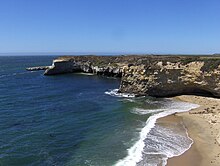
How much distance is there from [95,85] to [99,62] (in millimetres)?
27247

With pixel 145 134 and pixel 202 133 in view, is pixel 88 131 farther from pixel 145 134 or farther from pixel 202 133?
pixel 202 133

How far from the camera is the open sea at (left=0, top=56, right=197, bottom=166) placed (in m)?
24.1

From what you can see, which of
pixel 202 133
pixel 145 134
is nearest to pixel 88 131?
pixel 145 134

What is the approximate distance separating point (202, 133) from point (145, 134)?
20.6 ft

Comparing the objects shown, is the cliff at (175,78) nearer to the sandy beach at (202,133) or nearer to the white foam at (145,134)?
the sandy beach at (202,133)

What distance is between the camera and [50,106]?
143 feet

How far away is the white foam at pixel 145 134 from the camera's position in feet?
76.0

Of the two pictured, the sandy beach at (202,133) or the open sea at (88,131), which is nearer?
the sandy beach at (202,133)

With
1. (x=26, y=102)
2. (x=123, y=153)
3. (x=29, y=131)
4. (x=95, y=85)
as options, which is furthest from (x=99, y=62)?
(x=123, y=153)

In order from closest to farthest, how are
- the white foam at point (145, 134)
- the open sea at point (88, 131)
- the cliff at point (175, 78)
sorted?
the white foam at point (145, 134)
the open sea at point (88, 131)
the cliff at point (175, 78)

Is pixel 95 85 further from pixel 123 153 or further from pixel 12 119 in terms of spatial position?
pixel 123 153

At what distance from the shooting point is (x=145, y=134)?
29797mm

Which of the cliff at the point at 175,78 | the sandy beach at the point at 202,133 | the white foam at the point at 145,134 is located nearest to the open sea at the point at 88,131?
the white foam at the point at 145,134

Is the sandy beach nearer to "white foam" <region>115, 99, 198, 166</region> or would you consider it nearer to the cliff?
"white foam" <region>115, 99, 198, 166</region>
